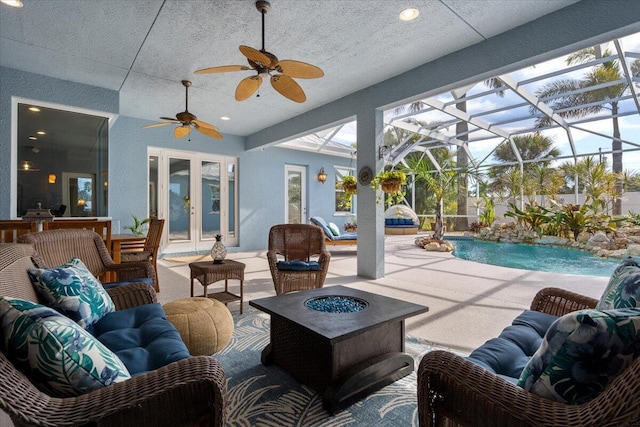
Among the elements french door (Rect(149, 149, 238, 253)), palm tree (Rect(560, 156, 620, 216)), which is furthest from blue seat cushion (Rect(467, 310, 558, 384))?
palm tree (Rect(560, 156, 620, 216))

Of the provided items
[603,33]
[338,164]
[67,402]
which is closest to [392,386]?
[67,402]

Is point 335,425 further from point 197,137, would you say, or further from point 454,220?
point 454,220

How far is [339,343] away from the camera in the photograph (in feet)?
5.65

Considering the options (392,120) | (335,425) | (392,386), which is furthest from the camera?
(392,120)

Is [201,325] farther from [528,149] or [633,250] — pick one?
[528,149]

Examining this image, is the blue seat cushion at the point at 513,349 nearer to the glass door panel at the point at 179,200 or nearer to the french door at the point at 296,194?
the glass door panel at the point at 179,200

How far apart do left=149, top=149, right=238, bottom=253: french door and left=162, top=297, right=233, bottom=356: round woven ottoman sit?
5.44 meters

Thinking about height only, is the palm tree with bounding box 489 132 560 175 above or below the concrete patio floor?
above

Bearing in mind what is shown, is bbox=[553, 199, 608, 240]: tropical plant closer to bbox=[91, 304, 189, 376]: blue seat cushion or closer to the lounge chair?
the lounge chair

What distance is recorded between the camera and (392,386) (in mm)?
1892

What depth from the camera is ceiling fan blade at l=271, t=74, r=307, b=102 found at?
3.03 meters

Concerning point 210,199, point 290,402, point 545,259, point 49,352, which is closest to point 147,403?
point 49,352

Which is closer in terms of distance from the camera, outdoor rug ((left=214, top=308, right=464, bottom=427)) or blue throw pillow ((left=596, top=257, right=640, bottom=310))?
blue throw pillow ((left=596, top=257, right=640, bottom=310))

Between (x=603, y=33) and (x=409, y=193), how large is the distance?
448 inches
